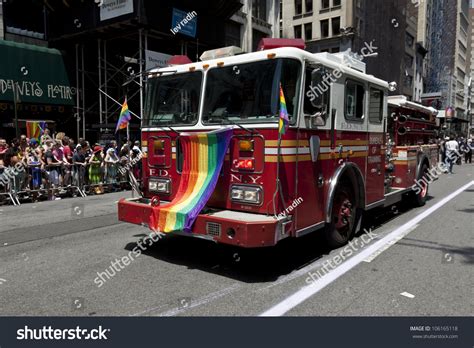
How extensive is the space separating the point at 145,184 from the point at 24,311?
2.48 metres

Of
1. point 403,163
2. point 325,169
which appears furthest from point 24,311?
point 403,163

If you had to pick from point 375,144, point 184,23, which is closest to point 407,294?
point 375,144

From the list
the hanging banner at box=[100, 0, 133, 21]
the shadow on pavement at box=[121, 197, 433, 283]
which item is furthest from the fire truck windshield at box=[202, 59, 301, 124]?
the hanging banner at box=[100, 0, 133, 21]

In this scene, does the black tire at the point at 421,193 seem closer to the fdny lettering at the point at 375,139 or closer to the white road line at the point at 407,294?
the fdny lettering at the point at 375,139

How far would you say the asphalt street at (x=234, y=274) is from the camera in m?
3.94

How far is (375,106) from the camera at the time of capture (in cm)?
661

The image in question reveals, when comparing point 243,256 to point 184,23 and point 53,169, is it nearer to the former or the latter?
point 53,169

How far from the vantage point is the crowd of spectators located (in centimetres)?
1068

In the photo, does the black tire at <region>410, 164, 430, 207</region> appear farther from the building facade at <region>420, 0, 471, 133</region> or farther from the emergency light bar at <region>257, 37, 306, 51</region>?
the building facade at <region>420, 0, 471, 133</region>

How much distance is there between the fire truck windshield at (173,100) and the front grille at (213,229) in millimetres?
1437

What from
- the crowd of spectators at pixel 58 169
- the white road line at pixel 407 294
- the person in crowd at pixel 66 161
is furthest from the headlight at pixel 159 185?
the person in crowd at pixel 66 161

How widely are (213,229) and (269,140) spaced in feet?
3.99
